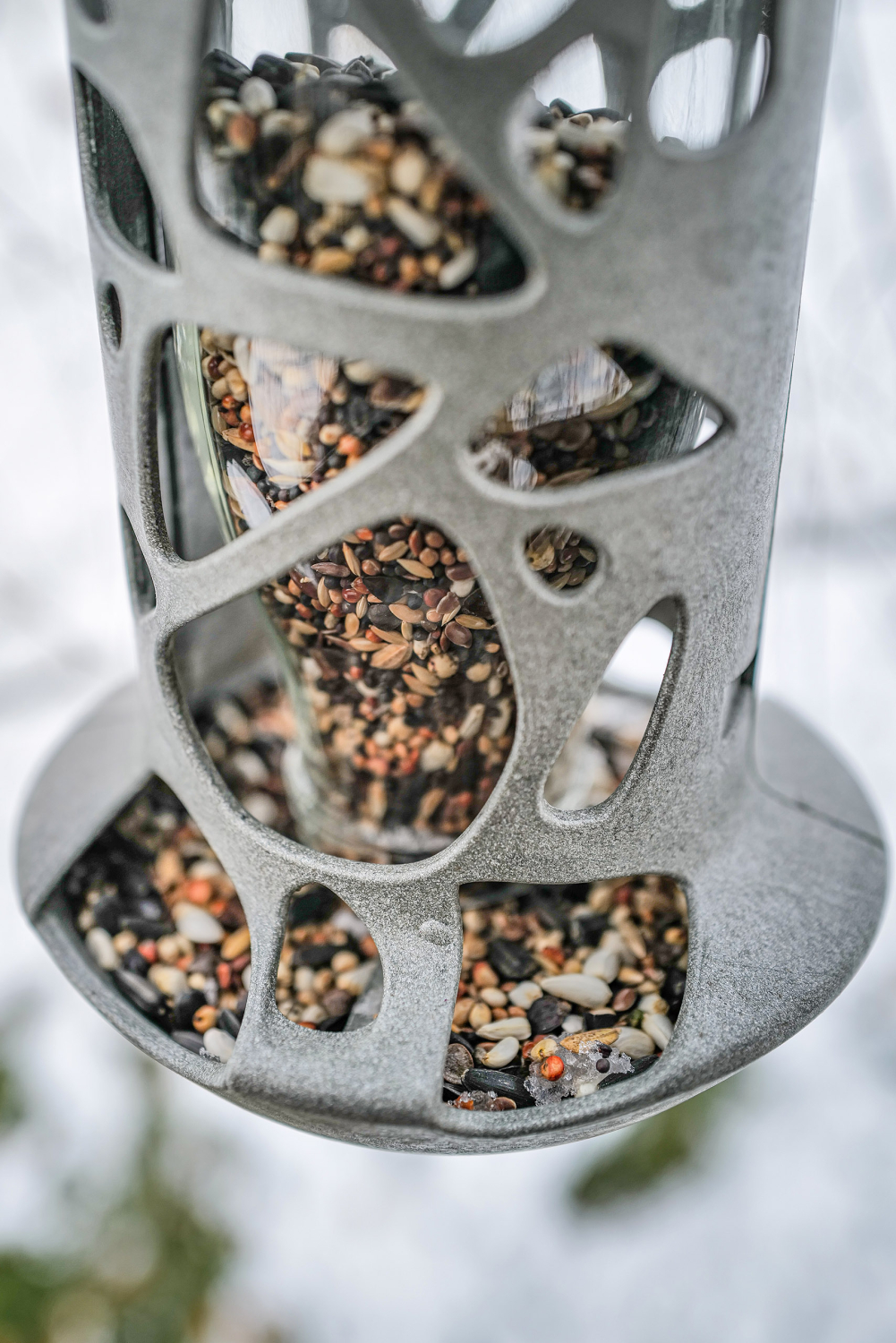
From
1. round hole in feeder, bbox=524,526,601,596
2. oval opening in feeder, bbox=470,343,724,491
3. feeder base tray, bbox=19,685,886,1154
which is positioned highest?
oval opening in feeder, bbox=470,343,724,491

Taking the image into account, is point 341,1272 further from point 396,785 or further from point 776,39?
point 776,39

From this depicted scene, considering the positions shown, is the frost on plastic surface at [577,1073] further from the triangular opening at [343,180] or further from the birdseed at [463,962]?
the triangular opening at [343,180]

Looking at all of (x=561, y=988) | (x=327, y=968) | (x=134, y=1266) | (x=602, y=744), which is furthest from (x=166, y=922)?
(x=134, y=1266)

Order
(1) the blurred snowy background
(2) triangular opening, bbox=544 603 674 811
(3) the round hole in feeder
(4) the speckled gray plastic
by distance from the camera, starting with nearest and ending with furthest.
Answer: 1. (4) the speckled gray plastic
2. (3) the round hole in feeder
3. (2) triangular opening, bbox=544 603 674 811
4. (1) the blurred snowy background

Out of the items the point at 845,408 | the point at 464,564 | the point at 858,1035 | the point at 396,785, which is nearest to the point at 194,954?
the point at 396,785

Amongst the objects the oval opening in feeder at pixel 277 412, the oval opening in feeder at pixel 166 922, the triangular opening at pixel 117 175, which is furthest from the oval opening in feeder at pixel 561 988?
the triangular opening at pixel 117 175

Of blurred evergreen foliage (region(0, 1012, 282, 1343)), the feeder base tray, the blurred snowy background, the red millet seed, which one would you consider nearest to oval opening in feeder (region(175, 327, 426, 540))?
the feeder base tray

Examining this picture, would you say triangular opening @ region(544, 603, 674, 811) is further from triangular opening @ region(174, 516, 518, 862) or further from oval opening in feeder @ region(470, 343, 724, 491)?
oval opening in feeder @ region(470, 343, 724, 491)
